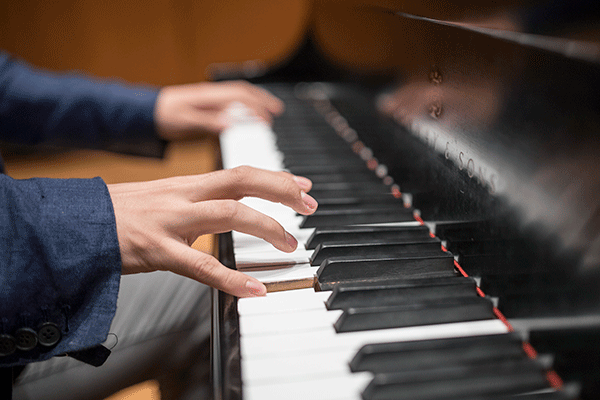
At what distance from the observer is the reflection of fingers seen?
65 cm

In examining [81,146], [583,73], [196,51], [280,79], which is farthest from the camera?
[196,51]

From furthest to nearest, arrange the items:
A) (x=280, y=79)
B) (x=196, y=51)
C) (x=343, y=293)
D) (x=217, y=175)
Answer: (x=196, y=51)
(x=280, y=79)
(x=217, y=175)
(x=343, y=293)

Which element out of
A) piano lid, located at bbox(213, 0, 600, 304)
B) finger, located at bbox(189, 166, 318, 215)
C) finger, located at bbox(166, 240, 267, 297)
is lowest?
finger, located at bbox(166, 240, 267, 297)

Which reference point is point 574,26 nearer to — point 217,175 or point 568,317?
point 568,317

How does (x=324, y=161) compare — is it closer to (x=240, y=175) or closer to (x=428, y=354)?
(x=240, y=175)

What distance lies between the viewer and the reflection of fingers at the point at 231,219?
0.65m

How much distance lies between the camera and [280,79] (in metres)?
1.81

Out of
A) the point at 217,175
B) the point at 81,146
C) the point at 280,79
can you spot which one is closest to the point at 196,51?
the point at 280,79

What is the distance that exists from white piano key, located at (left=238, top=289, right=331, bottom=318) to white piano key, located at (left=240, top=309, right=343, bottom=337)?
0.4 inches

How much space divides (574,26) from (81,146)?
1425mm

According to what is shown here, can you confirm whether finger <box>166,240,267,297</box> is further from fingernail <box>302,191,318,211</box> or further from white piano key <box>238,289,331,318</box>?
fingernail <box>302,191,318,211</box>

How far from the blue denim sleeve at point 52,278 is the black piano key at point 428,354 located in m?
0.35

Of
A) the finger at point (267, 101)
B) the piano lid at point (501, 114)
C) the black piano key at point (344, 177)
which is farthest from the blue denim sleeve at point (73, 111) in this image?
the piano lid at point (501, 114)

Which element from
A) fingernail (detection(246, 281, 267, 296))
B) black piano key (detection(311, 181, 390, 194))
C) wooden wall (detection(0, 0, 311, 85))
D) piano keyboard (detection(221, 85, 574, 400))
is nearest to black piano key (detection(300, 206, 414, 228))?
piano keyboard (detection(221, 85, 574, 400))
